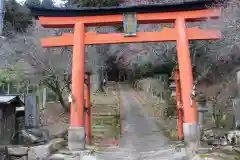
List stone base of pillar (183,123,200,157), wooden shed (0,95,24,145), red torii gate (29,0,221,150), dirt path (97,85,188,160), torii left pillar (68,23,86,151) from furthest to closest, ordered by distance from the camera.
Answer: wooden shed (0,95,24,145), red torii gate (29,0,221,150), torii left pillar (68,23,86,151), dirt path (97,85,188,160), stone base of pillar (183,123,200,157)

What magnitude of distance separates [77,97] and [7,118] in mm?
3190

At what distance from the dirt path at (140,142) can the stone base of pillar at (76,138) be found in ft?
2.44

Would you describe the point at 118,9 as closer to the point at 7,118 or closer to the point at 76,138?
the point at 76,138

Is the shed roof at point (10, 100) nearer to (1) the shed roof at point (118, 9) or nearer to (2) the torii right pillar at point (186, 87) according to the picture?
(1) the shed roof at point (118, 9)

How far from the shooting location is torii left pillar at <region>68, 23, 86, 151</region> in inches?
399

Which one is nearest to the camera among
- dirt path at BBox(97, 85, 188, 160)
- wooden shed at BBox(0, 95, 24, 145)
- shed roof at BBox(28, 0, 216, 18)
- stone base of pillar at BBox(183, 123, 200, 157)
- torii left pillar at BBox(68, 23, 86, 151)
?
stone base of pillar at BBox(183, 123, 200, 157)

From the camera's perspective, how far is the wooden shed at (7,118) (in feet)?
35.8

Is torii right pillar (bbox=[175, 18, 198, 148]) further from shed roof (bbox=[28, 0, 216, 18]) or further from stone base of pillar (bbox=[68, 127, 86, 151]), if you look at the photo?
stone base of pillar (bbox=[68, 127, 86, 151])

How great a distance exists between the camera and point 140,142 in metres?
13.2

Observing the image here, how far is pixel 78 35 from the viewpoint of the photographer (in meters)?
11.1

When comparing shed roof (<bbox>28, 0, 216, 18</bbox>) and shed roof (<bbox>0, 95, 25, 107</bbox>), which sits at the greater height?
shed roof (<bbox>28, 0, 216, 18</bbox>)

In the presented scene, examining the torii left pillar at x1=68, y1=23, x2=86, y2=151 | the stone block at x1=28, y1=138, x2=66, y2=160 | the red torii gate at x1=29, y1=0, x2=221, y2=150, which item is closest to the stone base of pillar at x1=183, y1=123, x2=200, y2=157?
the red torii gate at x1=29, y1=0, x2=221, y2=150

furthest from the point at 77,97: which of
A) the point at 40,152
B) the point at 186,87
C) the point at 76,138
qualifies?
the point at 186,87

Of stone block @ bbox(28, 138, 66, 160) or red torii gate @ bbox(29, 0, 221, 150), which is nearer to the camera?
stone block @ bbox(28, 138, 66, 160)
